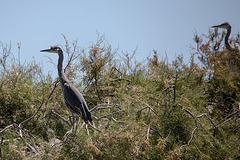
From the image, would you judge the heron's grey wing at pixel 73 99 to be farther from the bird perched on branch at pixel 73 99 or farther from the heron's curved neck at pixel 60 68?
the heron's curved neck at pixel 60 68

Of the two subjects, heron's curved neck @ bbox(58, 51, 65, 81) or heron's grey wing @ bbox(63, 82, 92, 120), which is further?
heron's curved neck @ bbox(58, 51, 65, 81)

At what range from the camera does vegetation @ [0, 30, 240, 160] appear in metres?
3.63

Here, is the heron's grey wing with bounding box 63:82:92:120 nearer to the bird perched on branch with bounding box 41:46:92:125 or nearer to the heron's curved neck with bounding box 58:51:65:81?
the bird perched on branch with bounding box 41:46:92:125

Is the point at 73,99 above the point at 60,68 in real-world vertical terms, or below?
below

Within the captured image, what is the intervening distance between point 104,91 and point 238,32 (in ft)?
21.9

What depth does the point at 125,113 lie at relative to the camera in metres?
4.41

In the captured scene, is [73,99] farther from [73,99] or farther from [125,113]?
[125,113]

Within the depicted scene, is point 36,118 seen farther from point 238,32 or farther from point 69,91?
point 238,32

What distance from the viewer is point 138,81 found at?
6.24 metres

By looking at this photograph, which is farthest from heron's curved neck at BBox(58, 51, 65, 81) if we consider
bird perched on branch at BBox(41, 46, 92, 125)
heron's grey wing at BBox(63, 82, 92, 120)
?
heron's grey wing at BBox(63, 82, 92, 120)

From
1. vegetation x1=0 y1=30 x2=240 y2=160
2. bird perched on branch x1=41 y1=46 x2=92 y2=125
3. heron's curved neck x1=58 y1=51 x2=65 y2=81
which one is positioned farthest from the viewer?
heron's curved neck x1=58 y1=51 x2=65 y2=81

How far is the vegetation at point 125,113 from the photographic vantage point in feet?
11.9

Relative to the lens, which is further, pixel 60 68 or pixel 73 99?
pixel 60 68

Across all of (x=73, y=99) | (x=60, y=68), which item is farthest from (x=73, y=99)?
(x=60, y=68)
